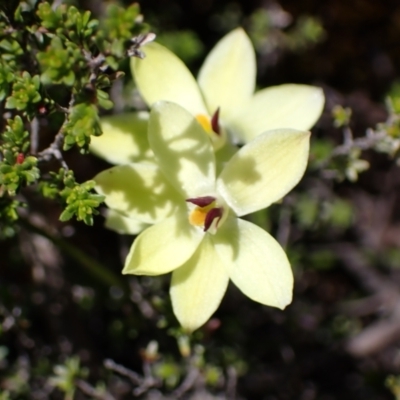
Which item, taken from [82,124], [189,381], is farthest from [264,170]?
[189,381]

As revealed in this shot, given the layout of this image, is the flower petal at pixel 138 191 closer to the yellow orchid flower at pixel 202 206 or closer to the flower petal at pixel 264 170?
the yellow orchid flower at pixel 202 206

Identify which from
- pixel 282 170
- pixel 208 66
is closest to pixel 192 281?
pixel 282 170

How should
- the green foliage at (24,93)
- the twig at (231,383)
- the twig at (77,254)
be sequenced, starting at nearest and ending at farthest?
1. the green foliage at (24,93)
2. the twig at (77,254)
3. the twig at (231,383)

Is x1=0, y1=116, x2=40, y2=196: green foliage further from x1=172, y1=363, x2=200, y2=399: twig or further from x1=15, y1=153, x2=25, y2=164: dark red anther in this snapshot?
x1=172, y1=363, x2=200, y2=399: twig

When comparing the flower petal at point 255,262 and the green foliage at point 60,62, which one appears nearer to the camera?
the green foliage at point 60,62

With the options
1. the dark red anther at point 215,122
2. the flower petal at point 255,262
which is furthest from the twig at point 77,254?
the dark red anther at point 215,122

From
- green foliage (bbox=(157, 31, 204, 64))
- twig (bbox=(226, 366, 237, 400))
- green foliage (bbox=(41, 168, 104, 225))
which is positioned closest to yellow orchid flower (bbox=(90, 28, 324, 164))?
green foliage (bbox=(41, 168, 104, 225))
